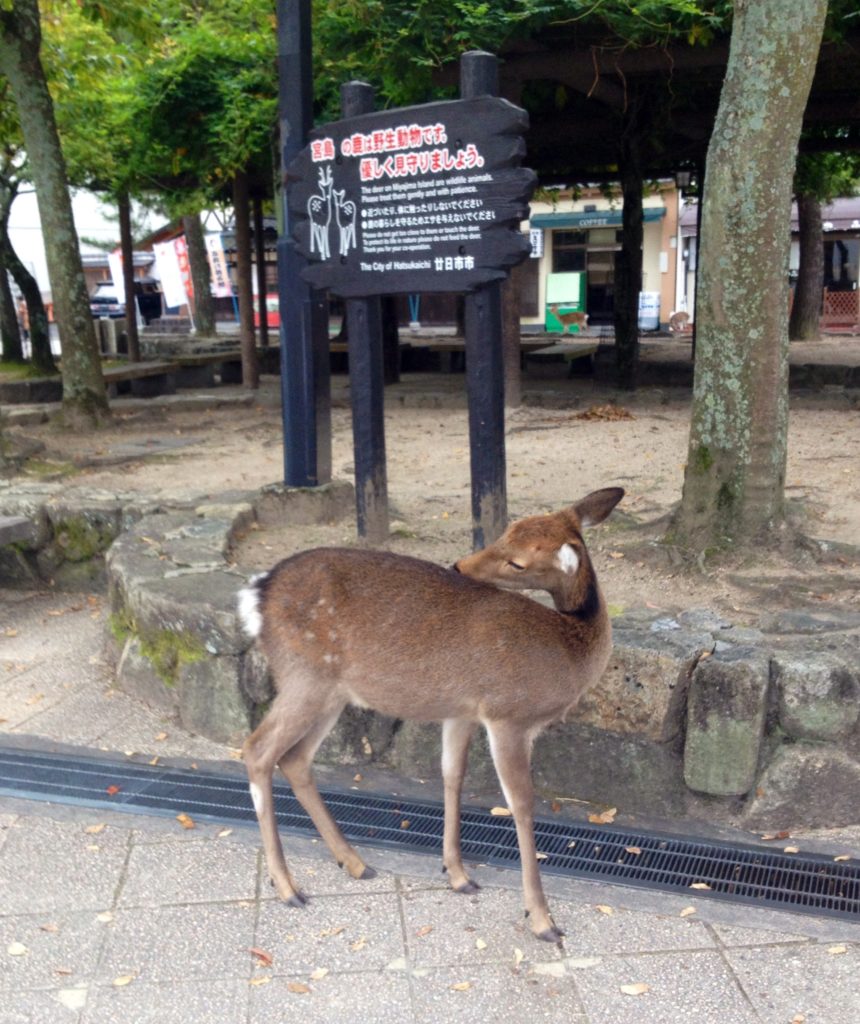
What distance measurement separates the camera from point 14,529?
572 cm

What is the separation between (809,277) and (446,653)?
1885 cm

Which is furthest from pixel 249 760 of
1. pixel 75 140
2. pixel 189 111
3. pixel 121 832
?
pixel 75 140

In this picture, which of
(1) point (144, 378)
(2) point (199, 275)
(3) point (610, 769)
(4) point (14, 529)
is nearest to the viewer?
(3) point (610, 769)

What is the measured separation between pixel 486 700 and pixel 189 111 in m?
10.6

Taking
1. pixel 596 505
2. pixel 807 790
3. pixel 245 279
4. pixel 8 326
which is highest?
pixel 245 279

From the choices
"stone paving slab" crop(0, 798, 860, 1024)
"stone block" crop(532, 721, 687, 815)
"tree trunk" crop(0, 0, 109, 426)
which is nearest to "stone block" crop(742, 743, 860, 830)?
"stone block" crop(532, 721, 687, 815)

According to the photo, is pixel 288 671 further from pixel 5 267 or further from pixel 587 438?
pixel 5 267

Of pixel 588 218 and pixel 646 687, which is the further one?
pixel 588 218

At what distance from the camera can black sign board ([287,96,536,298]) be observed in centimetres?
468

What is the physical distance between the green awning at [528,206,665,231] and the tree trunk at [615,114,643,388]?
20.3 m

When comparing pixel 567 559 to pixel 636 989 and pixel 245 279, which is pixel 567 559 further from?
pixel 245 279

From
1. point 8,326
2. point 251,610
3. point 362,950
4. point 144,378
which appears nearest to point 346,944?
point 362,950

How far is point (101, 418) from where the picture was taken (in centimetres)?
1017

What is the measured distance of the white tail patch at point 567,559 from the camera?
124 inches
